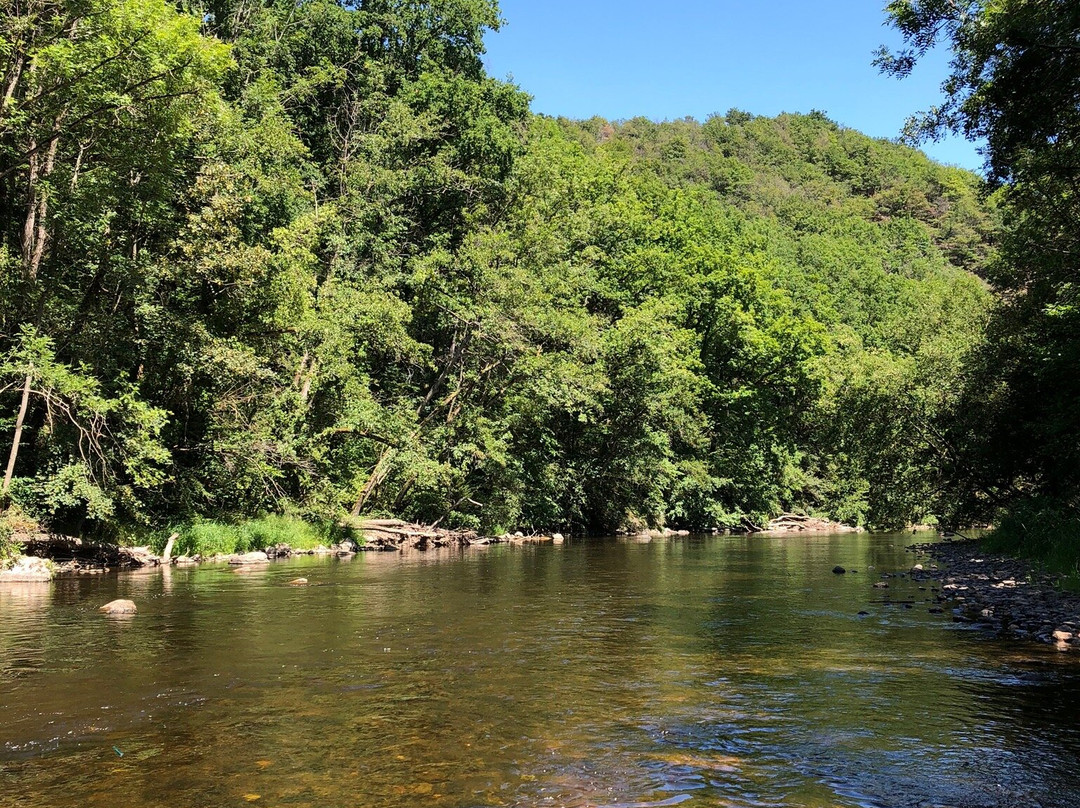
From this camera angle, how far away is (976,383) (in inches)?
1030

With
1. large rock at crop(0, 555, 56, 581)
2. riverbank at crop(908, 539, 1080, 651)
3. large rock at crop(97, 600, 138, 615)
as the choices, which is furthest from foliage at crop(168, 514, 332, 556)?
riverbank at crop(908, 539, 1080, 651)

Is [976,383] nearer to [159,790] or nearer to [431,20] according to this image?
[159,790]

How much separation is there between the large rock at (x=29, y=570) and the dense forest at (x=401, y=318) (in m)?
1.87

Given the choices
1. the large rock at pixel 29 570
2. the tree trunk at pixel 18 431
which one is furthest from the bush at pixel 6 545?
the tree trunk at pixel 18 431

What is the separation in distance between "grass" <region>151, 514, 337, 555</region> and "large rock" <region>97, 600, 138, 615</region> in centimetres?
1061

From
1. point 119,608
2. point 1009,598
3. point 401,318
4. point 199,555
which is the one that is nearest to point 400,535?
point 401,318

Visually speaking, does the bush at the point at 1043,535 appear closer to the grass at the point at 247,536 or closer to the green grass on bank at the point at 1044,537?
the green grass on bank at the point at 1044,537

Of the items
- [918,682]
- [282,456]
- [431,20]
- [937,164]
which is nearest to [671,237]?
[431,20]

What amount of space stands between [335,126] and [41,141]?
66.9 ft

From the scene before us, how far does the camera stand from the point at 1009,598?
1350 centimetres

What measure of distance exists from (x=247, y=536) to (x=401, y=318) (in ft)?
35.3

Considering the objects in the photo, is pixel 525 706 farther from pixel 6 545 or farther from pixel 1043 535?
pixel 1043 535

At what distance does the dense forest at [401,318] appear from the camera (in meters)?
20.6

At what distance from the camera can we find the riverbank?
10.8 metres
